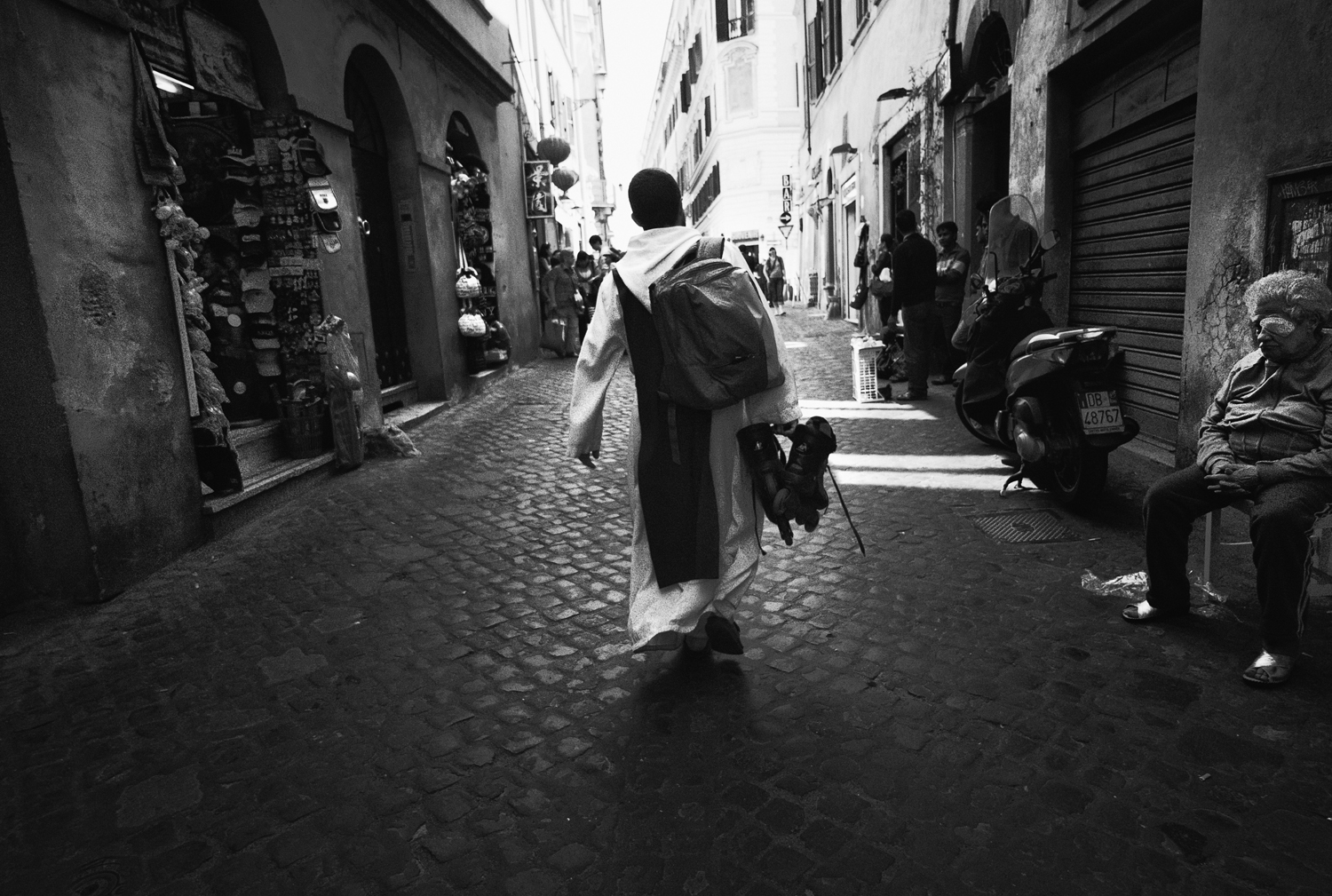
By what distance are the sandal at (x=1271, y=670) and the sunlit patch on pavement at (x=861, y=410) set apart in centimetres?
502

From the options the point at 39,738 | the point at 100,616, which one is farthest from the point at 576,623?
the point at 100,616

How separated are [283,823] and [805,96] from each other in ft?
81.9

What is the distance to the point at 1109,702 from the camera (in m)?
2.77

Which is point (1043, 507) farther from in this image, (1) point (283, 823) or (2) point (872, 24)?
(2) point (872, 24)

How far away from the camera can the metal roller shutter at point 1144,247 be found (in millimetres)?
5875

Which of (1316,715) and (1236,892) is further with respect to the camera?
(1316,715)

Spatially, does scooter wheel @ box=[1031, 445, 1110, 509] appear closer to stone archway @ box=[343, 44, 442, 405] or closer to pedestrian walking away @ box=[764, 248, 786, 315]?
stone archway @ box=[343, 44, 442, 405]

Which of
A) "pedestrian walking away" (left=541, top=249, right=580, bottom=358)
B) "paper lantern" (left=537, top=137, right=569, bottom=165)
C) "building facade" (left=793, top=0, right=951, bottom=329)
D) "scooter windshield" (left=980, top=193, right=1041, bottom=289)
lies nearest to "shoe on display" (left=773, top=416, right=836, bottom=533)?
"scooter windshield" (left=980, top=193, right=1041, bottom=289)

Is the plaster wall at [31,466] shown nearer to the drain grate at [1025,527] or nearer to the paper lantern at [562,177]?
the drain grate at [1025,527]

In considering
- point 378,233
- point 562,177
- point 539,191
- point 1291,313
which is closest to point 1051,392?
point 1291,313

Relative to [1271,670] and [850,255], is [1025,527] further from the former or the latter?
[850,255]

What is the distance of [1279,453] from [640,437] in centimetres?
225

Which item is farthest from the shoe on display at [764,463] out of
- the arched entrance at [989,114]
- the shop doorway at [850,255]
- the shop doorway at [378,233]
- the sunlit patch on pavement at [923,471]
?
the shop doorway at [850,255]

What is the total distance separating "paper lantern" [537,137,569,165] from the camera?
57.7 ft
